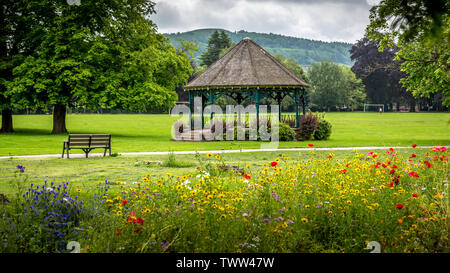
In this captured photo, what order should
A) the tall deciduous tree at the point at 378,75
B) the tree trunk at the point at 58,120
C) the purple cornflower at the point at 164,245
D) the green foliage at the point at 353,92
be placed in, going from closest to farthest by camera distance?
the purple cornflower at the point at 164,245 < the tree trunk at the point at 58,120 < the tall deciduous tree at the point at 378,75 < the green foliage at the point at 353,92

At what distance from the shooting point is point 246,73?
95.6 ft

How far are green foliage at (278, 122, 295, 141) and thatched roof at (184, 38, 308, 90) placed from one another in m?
2.87

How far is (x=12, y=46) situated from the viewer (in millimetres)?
31266

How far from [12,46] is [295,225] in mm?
31478

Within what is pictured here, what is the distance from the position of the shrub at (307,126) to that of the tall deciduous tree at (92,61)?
951 cm

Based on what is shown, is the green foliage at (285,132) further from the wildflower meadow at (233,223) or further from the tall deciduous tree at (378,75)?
the tall deciduous tree at (378,75)

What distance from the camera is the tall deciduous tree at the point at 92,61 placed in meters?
28.2

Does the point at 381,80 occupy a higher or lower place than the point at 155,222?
higher

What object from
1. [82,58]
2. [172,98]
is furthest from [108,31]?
[172,98]

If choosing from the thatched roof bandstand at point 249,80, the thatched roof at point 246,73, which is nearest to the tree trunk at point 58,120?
the thatched roof at point 246,73

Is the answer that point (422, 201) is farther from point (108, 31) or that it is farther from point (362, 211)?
point (108, 31)

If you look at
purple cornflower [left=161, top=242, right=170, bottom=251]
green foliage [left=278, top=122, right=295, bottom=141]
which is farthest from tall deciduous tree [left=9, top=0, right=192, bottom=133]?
purple cornflower [left=161, top=242, right=170, bottom=251]

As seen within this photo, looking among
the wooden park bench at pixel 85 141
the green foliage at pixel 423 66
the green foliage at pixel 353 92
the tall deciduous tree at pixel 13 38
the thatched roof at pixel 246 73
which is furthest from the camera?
the green foliage at pixel 353 92

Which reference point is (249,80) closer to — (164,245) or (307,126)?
(307,126)
